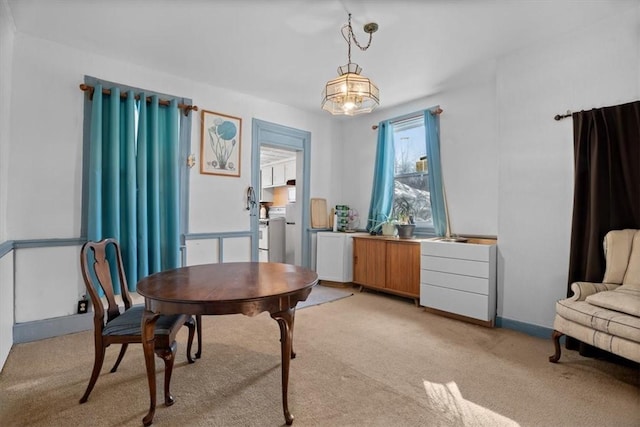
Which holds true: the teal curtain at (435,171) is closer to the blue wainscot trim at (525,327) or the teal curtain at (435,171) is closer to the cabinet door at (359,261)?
the cabinet door at (359,261)

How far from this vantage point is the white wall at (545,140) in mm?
2410

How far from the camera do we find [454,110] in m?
3.78

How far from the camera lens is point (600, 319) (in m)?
1.91

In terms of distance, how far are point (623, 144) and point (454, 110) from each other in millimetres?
1787

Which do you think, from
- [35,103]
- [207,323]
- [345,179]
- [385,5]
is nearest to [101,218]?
[35,103]

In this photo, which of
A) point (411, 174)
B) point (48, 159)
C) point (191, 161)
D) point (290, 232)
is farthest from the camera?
point (290, 232)

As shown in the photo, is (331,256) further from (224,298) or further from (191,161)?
(224,298)

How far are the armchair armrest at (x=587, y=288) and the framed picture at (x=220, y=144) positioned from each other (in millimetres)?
3542

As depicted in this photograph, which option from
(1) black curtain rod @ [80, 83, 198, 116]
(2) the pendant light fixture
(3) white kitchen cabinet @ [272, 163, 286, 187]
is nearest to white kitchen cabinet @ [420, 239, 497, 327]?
(2) the pendant light fixture

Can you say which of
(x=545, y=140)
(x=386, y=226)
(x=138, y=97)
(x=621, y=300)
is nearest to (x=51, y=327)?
(x=138, y=97)

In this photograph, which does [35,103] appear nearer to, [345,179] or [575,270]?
[345,179]

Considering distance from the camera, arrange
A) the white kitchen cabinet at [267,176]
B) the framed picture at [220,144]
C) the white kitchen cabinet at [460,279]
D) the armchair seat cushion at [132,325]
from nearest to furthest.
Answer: the armchair seat cushion at [132,325] < the white kitchen cabinet at [460,279] < the framed picture at [220,144] < the white kitchen cabinet at [267,176]

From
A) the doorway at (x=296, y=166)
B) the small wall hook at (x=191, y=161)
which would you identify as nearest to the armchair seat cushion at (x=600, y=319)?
the doorway at (x=296, y=166)

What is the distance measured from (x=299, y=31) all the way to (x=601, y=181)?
2.72 metres
